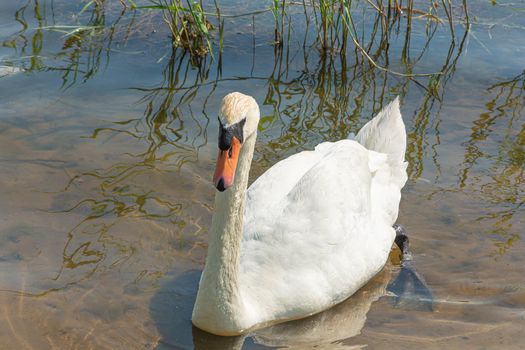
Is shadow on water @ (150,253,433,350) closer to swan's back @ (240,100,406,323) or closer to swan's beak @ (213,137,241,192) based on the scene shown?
swan's back @ (240,100,406,323)

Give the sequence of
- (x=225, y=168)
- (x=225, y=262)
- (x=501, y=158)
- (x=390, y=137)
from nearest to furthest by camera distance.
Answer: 1. (x=225, y=168)
2. (x=225, y=262)
3. (x=390, y=137)
4. (x=501, y=158)

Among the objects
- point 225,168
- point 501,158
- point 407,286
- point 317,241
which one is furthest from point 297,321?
point 501,158

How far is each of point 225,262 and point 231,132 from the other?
2.76 ft

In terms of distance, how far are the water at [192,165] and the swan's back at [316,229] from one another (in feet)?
0.63

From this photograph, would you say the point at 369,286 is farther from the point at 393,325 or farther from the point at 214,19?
the point at 214,19

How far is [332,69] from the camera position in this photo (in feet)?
28.3

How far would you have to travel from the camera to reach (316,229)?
521 cm

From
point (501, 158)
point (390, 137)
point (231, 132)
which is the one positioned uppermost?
point (231, 132)

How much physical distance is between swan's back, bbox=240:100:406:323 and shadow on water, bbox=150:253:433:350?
0.09 m

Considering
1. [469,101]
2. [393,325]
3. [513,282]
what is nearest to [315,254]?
[393,325]

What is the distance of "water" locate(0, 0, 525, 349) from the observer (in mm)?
5043

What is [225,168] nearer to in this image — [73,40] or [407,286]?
[407,286]

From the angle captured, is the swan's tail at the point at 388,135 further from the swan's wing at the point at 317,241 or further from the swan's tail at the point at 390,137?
the swan's wing at the point at 317,241

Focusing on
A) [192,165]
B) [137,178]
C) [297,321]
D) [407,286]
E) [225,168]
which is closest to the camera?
[225,168]
